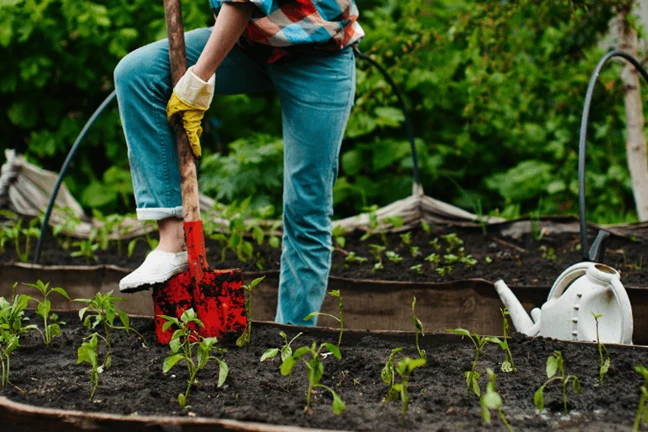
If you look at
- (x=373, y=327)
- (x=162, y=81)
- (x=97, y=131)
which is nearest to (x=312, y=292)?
(x=373, y=327)

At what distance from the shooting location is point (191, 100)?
2221 mm

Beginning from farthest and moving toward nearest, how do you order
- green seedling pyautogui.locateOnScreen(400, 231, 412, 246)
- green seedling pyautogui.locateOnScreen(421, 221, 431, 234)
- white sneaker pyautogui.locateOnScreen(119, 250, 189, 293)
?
green seedling pyautogui.locateOnScreen(421, 221, 431, 234)
green seedling pyautogui.locateOnScreen(400, 231, 412, 246)
white sneaker pyautogui.locateOnScreen(119, 250, 189, 293)

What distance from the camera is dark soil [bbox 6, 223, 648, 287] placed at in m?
3.21

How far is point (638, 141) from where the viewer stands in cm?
381

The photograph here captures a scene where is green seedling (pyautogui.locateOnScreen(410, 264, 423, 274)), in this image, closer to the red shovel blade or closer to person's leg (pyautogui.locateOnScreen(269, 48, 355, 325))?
person's leg (pyautogui.locateOnScreen(269, 48, 355, 325))

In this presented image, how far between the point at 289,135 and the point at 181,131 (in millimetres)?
355

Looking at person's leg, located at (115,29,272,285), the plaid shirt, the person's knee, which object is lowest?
person's leg, located at (115,29,272,285)

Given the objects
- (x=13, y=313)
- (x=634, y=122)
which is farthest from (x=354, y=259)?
(x=13, y=313)

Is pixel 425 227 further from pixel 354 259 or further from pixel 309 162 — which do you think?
pixel 309 162

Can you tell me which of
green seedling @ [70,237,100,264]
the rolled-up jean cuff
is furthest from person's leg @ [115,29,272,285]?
green seedling @ [70,237,100,264]

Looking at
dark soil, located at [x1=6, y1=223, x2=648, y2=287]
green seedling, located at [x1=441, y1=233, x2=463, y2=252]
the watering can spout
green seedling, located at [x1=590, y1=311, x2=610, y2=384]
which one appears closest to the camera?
green seedling, located at [x1=590, y1=311, x2=610, y2=384]

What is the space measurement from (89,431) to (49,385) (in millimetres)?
383

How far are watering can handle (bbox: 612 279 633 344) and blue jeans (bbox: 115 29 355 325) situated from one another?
3.07ft

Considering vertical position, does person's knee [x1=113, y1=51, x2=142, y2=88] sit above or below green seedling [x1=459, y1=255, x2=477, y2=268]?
above
